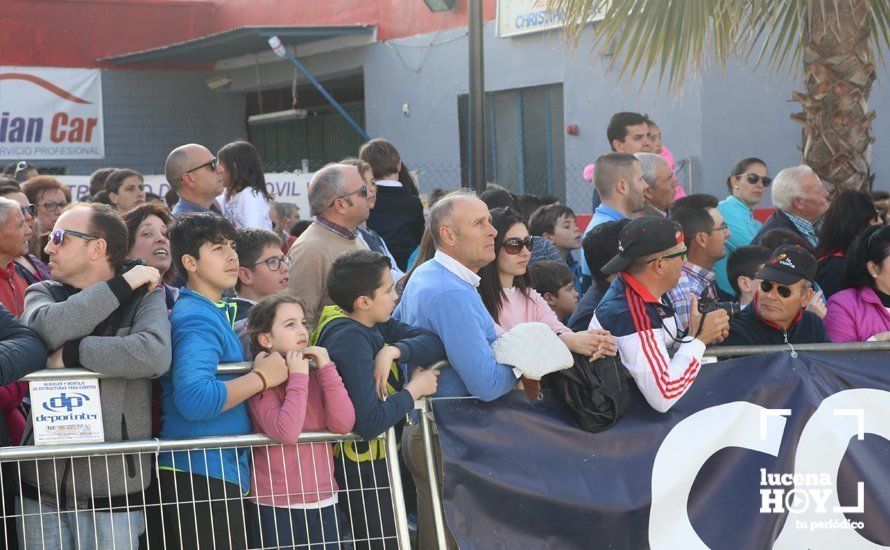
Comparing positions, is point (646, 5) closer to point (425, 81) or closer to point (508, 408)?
point (508, 408)

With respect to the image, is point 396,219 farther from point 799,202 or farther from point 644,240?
point 644,240

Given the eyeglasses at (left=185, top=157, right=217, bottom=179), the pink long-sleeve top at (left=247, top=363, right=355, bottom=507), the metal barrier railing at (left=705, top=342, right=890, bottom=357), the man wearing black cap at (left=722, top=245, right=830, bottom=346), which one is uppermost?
the eyeglasses at (left=185, top=157, right=217, bottom=179)

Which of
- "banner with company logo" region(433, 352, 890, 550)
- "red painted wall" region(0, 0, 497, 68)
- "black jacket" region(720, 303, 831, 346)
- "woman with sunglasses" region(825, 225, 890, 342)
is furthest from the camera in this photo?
"red painted wall" region(0, 0, 497, 68)

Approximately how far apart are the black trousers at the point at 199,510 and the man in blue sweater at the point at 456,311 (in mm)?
831

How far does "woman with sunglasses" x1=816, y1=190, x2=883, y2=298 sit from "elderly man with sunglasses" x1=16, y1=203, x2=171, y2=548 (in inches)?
158

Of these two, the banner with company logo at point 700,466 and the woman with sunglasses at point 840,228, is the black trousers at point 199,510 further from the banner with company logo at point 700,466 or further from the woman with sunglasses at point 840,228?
the woman with sunglasses at point 840,228

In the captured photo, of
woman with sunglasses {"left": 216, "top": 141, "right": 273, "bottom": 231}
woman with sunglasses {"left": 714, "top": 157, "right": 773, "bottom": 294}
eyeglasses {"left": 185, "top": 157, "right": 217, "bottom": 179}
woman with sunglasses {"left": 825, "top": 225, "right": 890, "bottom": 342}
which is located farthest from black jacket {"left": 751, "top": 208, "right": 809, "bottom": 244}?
eyeglasses {"left": 185, "top": 157, "right": 217, "bottom": 179}

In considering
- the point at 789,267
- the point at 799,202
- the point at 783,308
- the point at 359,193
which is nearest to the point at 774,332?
the point at 783,308

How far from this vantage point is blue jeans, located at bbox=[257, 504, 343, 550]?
4.50 m

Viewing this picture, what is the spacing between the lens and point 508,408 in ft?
15.8

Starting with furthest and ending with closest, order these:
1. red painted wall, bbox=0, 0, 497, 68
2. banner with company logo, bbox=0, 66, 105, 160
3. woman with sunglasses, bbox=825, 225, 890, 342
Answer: banner with company logo, bbox=0, 66, 105, 160, red painted wall, bbox=0, 0, 497, 68, woman with sunglasses, bbox=825, 225, 890, 342

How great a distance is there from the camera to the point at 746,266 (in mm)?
6590

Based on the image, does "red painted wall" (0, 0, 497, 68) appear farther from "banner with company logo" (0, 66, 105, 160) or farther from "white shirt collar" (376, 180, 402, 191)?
"white shirt collar" (376, 180, 402, 191)

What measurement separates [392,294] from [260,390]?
72 centimetres
